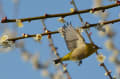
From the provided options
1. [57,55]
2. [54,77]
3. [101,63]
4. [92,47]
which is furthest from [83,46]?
[54,77]

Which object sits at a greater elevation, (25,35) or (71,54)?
(25,35)

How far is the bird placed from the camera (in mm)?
1668

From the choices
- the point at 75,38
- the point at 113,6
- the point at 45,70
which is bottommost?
the point at 75,38

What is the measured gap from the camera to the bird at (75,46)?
1.67 m

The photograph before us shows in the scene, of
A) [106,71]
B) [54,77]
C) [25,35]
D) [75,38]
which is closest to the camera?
[75,38]

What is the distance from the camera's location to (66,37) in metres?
1.68

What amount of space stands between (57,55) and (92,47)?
37.3 inches

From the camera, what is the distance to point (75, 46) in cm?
168

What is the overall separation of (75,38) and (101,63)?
546 mm

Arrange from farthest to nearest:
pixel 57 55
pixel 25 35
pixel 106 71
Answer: pixel 57 55 < pixel 106 71 < pixel 25 35

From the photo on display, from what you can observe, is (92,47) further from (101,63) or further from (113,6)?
(101,63)

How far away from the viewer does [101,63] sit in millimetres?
2143

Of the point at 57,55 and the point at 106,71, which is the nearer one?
the point at 106,71

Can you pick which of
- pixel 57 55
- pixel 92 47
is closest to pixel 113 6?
pixel 92 47
